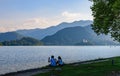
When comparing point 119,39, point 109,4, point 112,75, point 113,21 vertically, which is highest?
point 109,4

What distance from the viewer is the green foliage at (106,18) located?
41.1m

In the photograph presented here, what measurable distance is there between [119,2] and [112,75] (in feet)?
32.0

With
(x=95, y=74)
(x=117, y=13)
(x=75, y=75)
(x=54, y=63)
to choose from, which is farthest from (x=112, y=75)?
(x=54, y=63)

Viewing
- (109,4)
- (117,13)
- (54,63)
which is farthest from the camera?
(54,63)

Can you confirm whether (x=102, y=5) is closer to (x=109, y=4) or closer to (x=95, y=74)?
(x=109, y=4)

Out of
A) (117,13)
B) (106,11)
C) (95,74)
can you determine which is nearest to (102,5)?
(106,11)

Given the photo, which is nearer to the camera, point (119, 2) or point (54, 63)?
point (119, 2)

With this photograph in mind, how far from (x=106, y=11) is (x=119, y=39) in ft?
17.9

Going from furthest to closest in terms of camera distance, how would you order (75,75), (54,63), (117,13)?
(54,63)
(117,13)
(75,75)

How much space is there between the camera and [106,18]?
4078 centimetres

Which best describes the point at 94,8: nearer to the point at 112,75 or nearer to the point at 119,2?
the point at 119,2

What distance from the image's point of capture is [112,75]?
1361 inches

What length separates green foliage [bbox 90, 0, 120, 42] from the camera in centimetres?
4109

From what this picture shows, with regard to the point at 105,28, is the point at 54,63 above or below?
below
